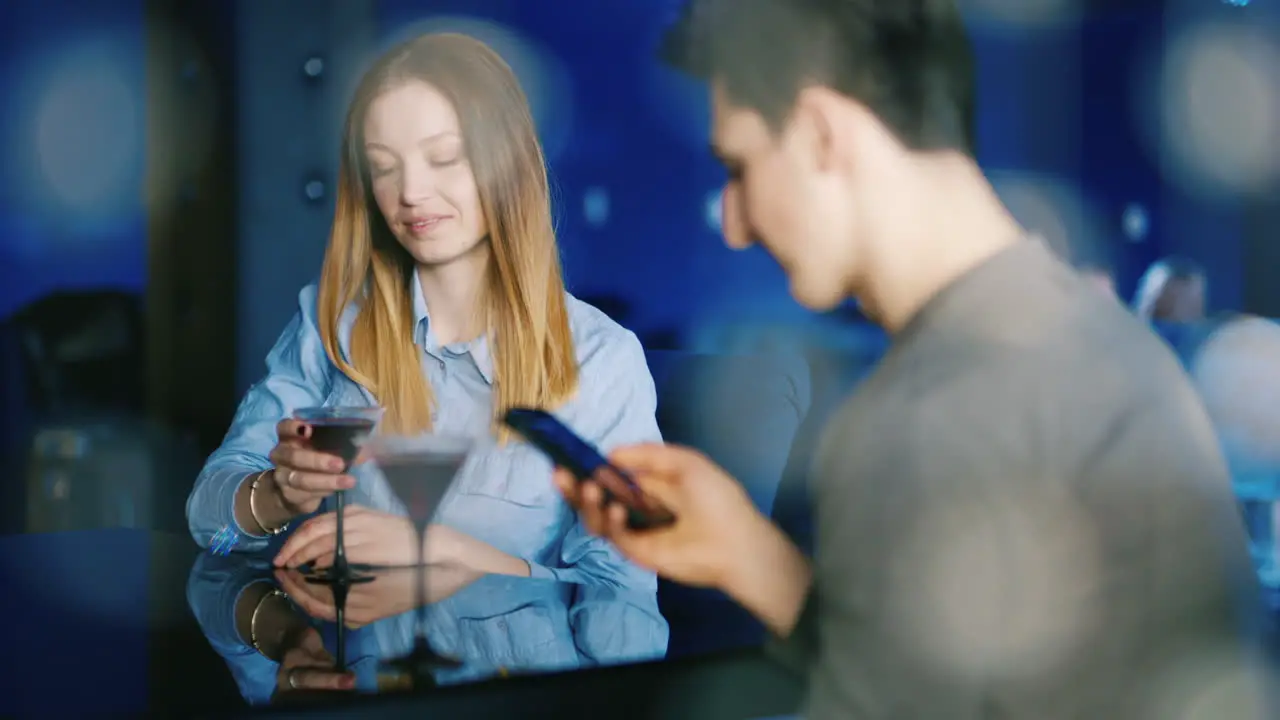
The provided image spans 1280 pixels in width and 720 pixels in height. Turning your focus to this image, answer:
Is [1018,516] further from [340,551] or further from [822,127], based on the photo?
[340,551]

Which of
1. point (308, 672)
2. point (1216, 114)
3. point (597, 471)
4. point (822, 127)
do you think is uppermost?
point (1216, 114)

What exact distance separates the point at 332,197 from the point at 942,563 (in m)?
2.58

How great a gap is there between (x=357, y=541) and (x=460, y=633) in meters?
0.53

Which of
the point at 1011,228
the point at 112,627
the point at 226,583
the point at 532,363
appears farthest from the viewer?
the point at 532,363

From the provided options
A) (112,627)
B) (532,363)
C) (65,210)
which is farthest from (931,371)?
(65,210)

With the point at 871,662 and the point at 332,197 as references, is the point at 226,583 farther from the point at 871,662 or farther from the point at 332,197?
the point at 332,197

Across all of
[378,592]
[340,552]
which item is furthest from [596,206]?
[378,592]

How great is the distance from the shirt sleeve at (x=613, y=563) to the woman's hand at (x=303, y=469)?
0.30 m

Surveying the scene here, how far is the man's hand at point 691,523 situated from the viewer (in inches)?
37.8

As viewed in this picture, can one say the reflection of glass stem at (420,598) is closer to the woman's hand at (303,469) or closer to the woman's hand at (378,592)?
the woman's hand at (378,592)

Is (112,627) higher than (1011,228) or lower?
lower

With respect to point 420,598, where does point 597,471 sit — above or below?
above

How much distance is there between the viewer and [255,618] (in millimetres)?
1071

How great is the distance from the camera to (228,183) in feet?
9.89
